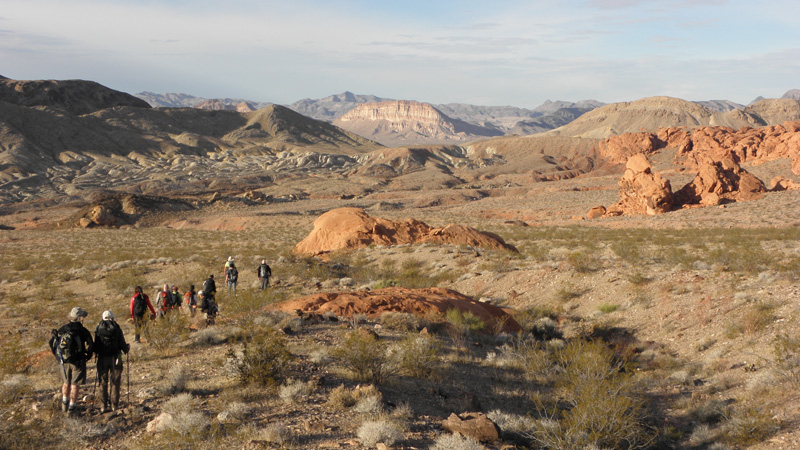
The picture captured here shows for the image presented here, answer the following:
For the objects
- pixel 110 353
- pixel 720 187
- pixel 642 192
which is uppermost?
pixel 720 187

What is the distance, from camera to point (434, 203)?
64.4m

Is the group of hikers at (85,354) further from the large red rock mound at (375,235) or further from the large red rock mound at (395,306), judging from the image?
the large red rock mound at (375,235)

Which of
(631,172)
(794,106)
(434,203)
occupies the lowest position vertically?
(434,203)

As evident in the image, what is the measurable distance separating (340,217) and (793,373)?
2393cm

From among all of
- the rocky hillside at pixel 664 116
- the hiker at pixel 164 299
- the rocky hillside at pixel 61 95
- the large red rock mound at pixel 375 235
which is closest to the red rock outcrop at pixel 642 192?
the large red rock mound at pixel 375 235

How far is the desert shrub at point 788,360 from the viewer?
7.75m

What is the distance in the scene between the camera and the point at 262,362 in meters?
7.71

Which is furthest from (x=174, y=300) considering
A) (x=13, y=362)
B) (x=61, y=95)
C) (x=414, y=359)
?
(x=61, y=95)

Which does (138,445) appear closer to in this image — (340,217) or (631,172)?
(340,217)

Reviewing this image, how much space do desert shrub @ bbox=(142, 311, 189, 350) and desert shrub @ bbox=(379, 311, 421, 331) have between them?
4374 mm

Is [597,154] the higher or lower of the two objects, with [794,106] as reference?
lower

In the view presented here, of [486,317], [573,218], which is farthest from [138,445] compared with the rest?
[573,218]

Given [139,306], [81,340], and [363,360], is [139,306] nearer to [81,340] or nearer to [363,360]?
[81,340]

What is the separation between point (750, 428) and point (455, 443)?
13.8 feet
